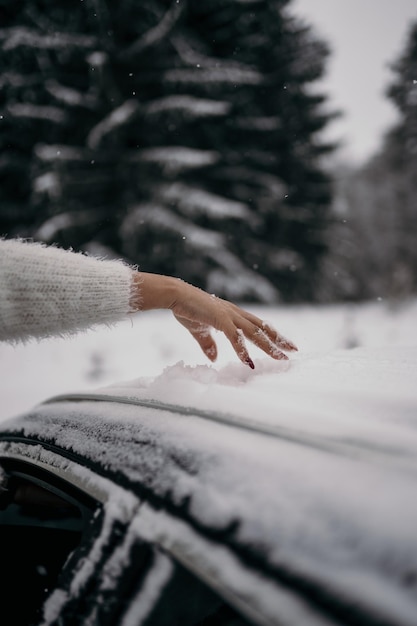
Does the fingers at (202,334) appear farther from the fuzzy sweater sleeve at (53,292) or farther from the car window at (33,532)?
the car window at (33,532)

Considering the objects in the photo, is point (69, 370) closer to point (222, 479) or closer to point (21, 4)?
point (222, 479)

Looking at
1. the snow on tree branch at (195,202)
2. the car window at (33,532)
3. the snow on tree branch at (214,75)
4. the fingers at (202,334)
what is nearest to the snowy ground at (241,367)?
the fingers at (202,334)

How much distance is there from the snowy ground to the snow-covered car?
4.3 inches

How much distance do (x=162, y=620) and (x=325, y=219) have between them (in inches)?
623

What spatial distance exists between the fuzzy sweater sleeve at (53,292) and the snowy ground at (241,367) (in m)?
0.16

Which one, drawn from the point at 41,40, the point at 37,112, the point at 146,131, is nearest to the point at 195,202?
the point at 146,131

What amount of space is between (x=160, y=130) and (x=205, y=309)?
11666mm

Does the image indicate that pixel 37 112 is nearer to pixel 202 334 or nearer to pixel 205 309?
pixel 202 334

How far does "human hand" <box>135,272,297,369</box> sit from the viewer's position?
1.20m

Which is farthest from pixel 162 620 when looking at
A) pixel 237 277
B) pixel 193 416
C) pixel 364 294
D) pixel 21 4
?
pixel 364 294

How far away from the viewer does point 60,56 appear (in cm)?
1143

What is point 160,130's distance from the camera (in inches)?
455

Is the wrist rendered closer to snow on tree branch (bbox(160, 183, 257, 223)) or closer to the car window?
the car window

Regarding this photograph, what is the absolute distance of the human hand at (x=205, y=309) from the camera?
1198 millimetres
